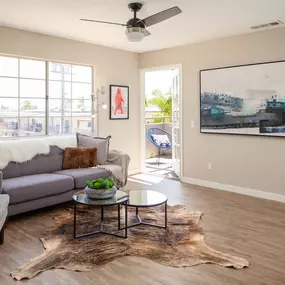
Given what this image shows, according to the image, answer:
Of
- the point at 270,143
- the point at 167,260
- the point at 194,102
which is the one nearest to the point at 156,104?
the point at 194,102

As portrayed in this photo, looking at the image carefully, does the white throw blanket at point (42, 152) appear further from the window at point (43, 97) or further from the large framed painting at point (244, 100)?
the large framed painting at point (244, 100)

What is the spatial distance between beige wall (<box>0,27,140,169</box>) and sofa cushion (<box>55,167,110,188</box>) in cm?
135

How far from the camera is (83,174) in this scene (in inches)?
171

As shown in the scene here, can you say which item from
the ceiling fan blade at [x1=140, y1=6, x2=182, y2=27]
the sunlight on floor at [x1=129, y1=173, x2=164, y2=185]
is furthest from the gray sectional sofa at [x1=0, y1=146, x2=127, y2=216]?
the ceiling fan blade at [x1=140, y1=6, x2=182, y2=27]

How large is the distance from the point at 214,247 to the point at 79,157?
8.02 ft

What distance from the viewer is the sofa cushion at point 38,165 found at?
412cm

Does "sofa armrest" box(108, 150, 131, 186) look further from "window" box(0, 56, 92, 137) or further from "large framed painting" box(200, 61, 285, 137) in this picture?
"large framed painting" box(200, 61, 285, 137)

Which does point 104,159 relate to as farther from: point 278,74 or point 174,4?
point 278,74

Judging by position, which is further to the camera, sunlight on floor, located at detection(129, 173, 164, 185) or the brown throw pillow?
sunlight on floor, located at detection(129, 173, 164, 185)

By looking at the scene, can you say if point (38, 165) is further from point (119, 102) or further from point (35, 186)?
point (119, 102)

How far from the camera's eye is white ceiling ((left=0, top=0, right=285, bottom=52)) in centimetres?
352

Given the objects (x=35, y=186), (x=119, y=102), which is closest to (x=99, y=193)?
(x=35, y=186)

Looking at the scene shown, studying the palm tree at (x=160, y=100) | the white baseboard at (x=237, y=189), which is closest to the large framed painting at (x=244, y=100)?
the white baseboard at (x=237, y=189)

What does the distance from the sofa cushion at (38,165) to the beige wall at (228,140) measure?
2.30m
